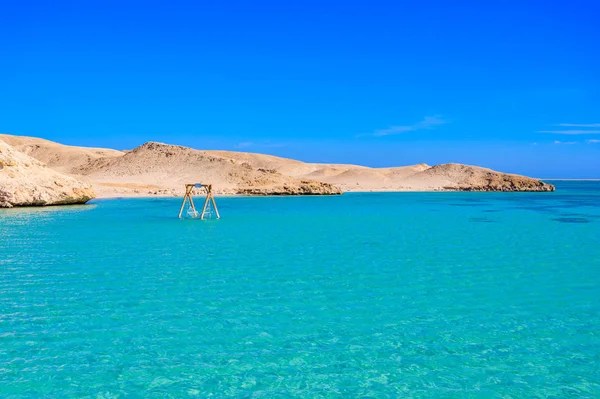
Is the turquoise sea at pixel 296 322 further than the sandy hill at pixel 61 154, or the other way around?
the sandy hill at pixel 61 154

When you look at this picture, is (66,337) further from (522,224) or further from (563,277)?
(522,224)

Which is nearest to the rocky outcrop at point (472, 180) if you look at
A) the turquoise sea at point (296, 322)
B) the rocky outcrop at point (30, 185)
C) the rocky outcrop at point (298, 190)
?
the rocky outcrop at point (298, 190)

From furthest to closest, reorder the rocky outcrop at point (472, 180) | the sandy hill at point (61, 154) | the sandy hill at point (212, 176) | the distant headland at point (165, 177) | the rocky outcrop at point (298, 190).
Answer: the sandy hill at point (61, 154) → the rocky outcrop at point (472, 180) → the sandy hill at point (212, 176) → the rocky outcrop at point (298, 190) → the distant headland at point (165, 177)

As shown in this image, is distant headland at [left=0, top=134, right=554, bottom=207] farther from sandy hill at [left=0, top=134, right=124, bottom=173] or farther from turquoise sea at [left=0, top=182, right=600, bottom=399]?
turquoise sea at [left=0, top=182, right=600, bottom=399]

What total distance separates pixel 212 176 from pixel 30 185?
49.3 m

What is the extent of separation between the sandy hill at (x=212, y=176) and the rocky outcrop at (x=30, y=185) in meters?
22.6

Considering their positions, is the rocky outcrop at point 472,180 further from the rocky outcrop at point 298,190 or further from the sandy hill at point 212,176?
the rocky outcrop at point 298,190

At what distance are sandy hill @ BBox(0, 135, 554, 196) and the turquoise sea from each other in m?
56.0

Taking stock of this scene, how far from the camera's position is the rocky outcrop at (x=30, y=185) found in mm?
40912

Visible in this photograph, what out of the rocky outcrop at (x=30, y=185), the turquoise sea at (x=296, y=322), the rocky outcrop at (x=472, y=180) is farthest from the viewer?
the rocky outcrop at (x=472, y=180)

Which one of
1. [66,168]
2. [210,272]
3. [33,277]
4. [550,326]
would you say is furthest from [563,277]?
[66,168]

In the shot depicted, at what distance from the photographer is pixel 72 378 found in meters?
7.51

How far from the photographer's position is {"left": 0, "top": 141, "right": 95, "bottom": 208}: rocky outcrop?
40912 millimetres

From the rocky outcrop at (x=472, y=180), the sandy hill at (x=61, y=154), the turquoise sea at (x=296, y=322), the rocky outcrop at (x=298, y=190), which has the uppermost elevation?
the sandy hill at (x=61, y=154)
